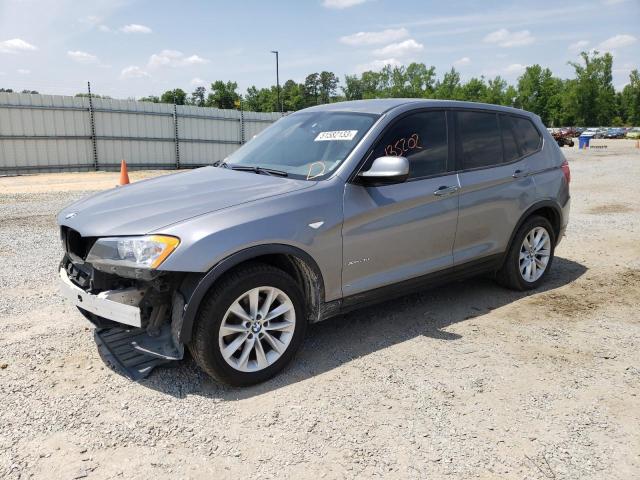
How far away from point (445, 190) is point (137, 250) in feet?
8.05

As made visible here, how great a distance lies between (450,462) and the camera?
8.61 ft

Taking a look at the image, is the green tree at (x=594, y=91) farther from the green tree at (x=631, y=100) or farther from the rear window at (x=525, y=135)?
the rear window at (x=525, y=135)

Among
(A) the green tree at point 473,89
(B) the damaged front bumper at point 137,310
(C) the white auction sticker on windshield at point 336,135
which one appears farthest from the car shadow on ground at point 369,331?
(A) the green tree at point 473,89

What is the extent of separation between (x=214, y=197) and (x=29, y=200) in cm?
1000

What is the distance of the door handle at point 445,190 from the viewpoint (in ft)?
13.8

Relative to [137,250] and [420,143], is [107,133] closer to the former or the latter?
[420,143]

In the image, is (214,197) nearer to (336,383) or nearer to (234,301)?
(234,301)

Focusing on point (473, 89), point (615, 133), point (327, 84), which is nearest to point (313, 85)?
point (327, 84)

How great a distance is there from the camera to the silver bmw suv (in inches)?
121

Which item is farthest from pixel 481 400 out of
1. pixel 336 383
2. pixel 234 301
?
pixel 234 301

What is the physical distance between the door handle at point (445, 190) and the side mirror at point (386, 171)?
0.62m

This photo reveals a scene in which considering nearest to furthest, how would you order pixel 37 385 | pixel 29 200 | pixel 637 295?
pixel 37 385 → pixel 637 295 → pixel 29 200

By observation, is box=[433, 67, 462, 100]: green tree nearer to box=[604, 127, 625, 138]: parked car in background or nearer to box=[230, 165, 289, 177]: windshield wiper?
box=[604, 127, 625, 138]: parked car in background

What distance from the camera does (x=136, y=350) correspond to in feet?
11.0
